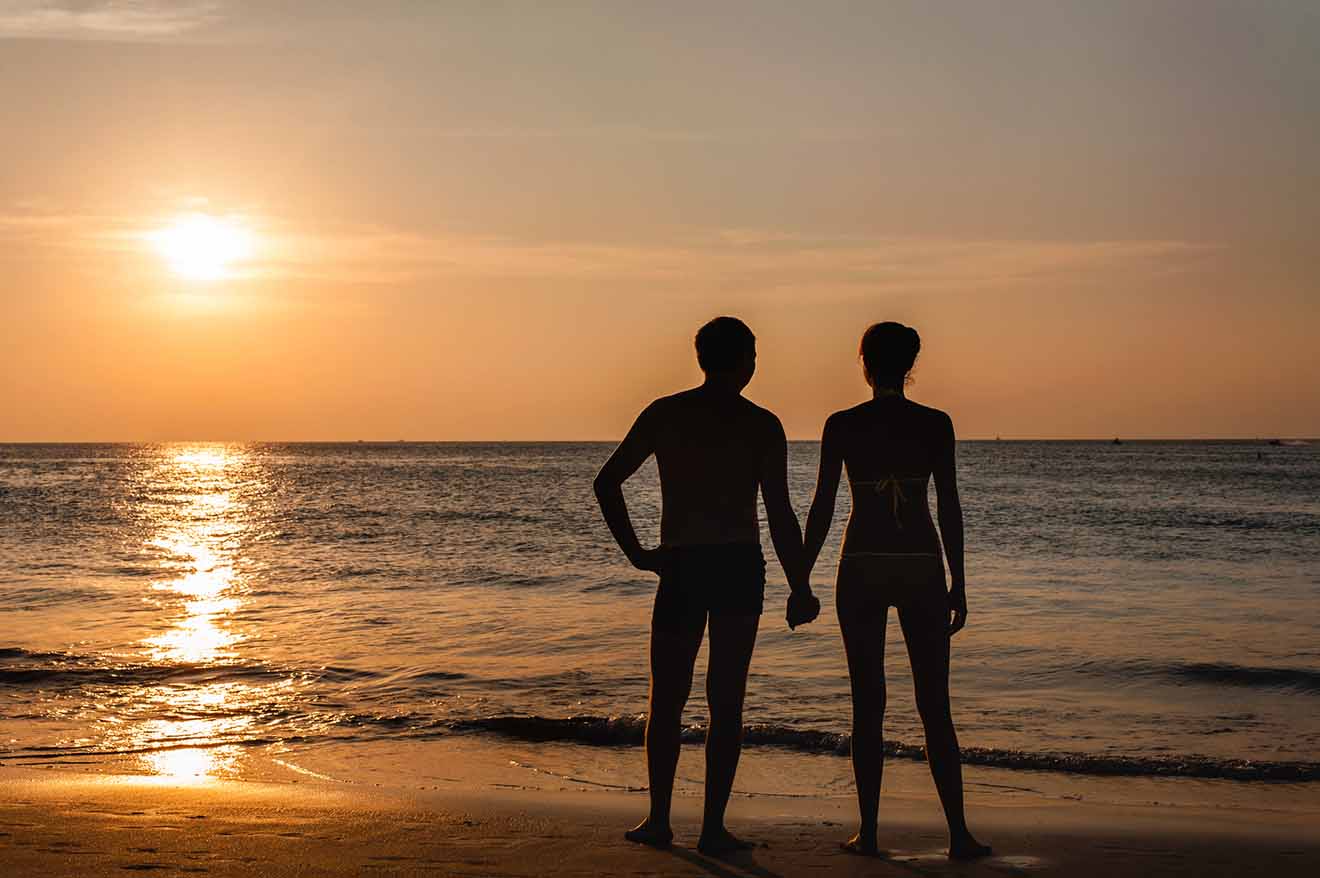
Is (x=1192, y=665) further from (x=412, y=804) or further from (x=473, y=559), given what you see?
(x=473, y=559)

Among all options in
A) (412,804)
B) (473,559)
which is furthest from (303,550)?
(412,804)

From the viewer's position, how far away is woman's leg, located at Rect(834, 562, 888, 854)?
5.33m

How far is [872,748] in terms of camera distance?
546cm

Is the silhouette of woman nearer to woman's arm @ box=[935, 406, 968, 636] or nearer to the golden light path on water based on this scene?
woman's arm @ box=[935, 406, 968, 636]

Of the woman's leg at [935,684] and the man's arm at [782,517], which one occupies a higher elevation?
the man's arm at [782,517]

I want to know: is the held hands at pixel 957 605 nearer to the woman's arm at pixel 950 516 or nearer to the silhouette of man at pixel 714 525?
the woman's arm at pixel 950 516

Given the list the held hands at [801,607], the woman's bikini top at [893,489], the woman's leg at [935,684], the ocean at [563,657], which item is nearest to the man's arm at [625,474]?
the held hands at [801,607]

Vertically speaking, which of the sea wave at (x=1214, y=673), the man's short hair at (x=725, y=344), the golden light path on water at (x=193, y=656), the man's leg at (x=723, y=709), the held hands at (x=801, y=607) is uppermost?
the man's short hair at (x=725, y=344)

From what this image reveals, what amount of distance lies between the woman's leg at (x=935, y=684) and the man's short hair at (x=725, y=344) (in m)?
1.23

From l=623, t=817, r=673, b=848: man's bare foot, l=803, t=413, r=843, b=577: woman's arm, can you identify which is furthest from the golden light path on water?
l=803, t=413, r=843, b=577: woman's arm

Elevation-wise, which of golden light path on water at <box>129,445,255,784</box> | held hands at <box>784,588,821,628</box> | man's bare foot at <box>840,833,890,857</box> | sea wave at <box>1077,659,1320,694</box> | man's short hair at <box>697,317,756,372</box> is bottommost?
golden light path on water at <box>129,445,255,784</box>

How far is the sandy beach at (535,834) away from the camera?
543cm

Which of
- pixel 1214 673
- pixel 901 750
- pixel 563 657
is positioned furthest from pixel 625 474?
pixel 1214 673

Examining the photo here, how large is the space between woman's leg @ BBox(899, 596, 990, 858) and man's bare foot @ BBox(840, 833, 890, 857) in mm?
386
